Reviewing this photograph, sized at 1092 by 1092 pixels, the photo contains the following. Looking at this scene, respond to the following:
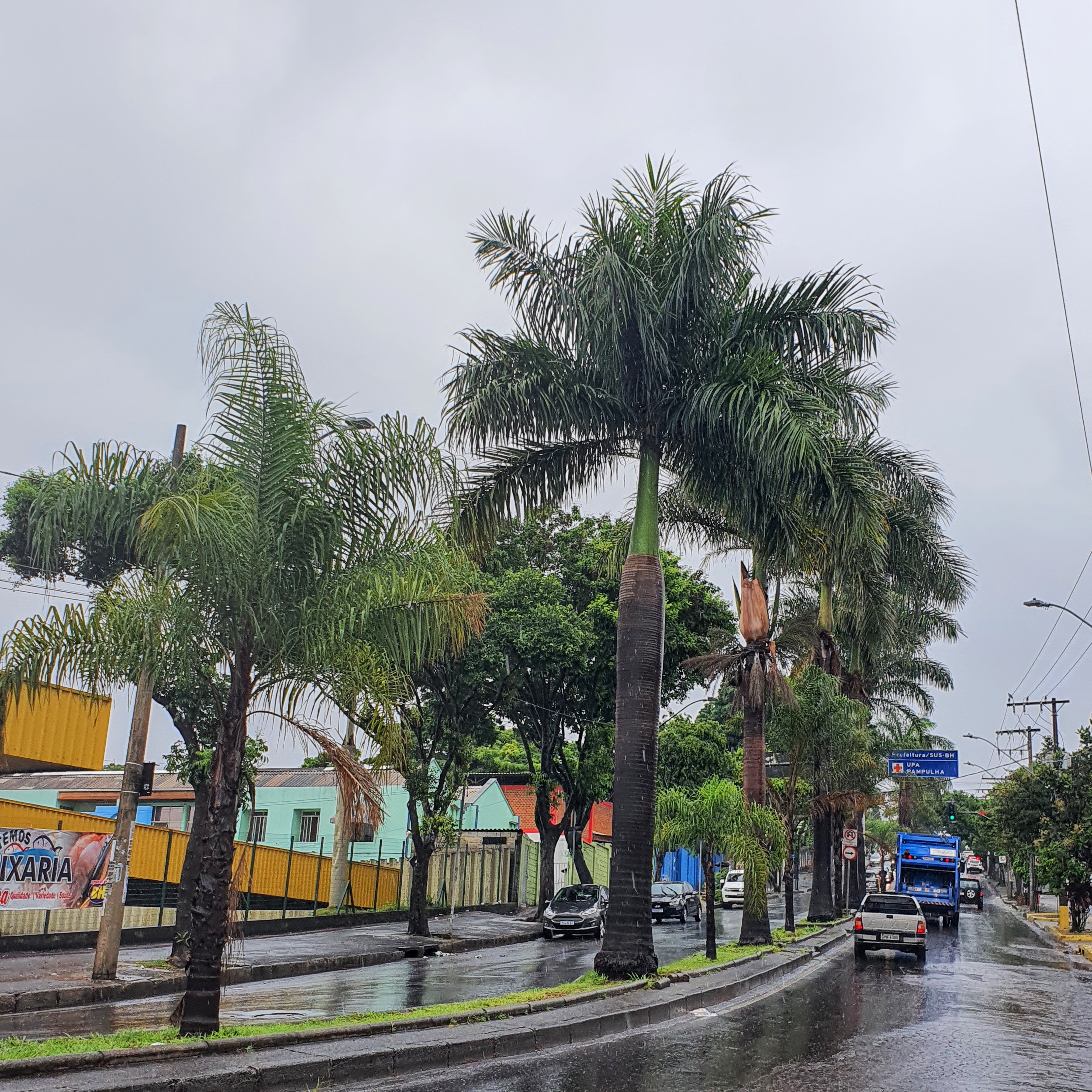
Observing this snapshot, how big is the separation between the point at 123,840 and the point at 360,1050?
26.4ft

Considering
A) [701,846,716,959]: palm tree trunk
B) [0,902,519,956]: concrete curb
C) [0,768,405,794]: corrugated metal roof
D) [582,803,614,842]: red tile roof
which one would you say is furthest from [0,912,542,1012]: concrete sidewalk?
[582,803,614,842]: red tile roof

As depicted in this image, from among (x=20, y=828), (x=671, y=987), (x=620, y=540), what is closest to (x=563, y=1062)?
(x=671, y=987)

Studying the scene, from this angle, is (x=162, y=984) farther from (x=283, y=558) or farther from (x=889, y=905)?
(x=889, y=905)

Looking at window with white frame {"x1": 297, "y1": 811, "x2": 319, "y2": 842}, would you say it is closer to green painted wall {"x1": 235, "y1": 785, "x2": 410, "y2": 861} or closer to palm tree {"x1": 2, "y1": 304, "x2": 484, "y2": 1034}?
green painted wall {"x1": 235, "y1": 785, "x2": 410, "y2": 861}

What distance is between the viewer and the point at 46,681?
10016 mm

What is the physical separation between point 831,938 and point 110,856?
805 inches

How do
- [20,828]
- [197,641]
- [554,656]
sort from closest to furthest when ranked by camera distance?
[197,641] → [20,828] → [554,656]

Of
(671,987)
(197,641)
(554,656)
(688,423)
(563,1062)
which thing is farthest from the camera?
(554,656)

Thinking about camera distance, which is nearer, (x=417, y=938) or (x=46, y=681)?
(x=46, y=681)

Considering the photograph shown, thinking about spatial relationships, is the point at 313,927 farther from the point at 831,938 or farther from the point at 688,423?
the point at 688,423

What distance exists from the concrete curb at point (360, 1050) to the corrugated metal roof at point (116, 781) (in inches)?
1147

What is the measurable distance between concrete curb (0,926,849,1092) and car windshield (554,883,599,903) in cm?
1787

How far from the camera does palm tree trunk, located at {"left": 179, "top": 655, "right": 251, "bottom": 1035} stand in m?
9.52

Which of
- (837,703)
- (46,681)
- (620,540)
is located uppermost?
(620,540)
